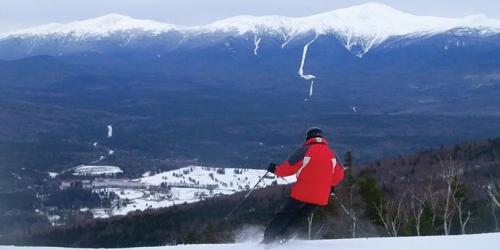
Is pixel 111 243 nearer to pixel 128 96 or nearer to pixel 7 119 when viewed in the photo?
pixel 7 119

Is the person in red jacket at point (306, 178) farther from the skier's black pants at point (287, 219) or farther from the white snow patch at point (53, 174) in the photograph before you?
the white snow patch at point (53, 174)

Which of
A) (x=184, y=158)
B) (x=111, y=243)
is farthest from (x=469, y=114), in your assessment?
(x=111, y=243)

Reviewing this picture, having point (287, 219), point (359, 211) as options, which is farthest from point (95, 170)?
point (287, 219)

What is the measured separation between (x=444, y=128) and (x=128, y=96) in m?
91.7

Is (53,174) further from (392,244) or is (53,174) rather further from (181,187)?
(392,244)

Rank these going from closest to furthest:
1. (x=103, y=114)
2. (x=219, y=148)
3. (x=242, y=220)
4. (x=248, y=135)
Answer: (x=242, y=220) → (x=219, y=148) → (x=248, y=135) → (x=103, y=114)

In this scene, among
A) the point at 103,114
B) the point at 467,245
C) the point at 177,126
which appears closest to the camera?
the point at 467,245

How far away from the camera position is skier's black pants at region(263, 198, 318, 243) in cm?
→ 859

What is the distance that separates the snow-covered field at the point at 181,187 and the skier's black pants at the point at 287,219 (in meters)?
44.1

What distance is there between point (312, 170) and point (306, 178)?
0.15 m

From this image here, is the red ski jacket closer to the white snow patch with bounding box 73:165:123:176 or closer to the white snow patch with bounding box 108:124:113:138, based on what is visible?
the white snow patch with bounding box 73:165:123:176

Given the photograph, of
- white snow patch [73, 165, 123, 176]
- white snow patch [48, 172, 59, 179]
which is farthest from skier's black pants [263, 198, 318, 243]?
white snow patch [73, 165, 123, 176]

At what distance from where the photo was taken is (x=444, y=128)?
118062 millimetres

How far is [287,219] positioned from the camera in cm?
862
